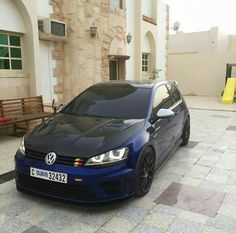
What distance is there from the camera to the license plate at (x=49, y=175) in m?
3.22

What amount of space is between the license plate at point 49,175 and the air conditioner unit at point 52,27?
18.6ft

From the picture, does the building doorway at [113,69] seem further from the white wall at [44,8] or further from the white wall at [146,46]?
the white wall at [44,8]

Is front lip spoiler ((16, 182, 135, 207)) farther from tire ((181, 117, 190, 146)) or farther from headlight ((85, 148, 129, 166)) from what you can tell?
tire ((181, 117, 190, 146))

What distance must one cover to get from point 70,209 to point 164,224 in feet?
3.64

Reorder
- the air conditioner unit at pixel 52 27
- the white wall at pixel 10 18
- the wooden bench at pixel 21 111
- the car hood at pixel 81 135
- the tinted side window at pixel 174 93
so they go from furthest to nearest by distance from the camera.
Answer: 1. the air conditioner unit at pixel 52 27
2. the white wall at pixel 10 18
3. the wooden bench at pixel 21 111
4. the tinted side window at pixel 174 93
5. the car hood at pixel 81 135

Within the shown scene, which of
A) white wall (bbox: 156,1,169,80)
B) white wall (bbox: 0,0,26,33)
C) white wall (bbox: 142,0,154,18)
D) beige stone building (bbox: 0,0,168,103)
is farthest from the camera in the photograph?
white wall (bbox: 156,1,169,80)

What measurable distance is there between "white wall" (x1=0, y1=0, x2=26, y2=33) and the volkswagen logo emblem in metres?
5.27

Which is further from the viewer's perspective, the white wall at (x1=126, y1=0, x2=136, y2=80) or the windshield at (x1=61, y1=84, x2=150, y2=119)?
the white wall at (x1=126, y1=0, x2=136, y2=80)

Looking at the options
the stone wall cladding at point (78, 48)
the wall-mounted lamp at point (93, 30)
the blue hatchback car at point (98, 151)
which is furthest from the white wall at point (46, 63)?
the blue hatchback car at point (98, 151)

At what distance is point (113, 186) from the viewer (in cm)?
329

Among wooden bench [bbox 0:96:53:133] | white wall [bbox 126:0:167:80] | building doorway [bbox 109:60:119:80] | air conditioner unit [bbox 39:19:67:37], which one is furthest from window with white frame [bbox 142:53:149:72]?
wooden bench [bbox 0:96:53:133]

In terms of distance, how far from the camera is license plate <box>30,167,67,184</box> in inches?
127

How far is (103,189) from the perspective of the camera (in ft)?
10.6

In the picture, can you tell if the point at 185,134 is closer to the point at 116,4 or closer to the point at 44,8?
the point at 44,8
